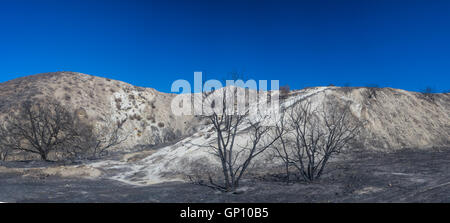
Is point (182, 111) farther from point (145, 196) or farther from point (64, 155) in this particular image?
point (145, 196)

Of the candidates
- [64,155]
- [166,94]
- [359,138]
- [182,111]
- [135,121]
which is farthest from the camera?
[166,94]

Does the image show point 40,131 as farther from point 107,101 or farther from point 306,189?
point 306,189

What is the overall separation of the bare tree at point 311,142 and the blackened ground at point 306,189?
42.0 inches

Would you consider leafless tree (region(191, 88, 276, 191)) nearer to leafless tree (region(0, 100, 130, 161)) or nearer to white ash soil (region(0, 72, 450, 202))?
white ash soil (region(0, 72, 450, 202))

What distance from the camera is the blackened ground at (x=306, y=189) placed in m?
10.0

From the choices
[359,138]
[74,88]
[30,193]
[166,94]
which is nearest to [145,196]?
[30,193]

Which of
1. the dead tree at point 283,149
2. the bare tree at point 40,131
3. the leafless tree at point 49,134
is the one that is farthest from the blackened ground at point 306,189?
the leafless tree at point 49,134

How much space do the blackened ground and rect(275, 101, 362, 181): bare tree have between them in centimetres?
107

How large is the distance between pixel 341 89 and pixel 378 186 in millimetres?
20966

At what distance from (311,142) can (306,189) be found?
7250 millimetres

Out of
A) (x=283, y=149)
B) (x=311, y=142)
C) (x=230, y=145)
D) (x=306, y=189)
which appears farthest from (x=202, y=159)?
(x=306, y=189)

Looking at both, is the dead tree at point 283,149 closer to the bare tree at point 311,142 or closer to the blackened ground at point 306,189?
the bare tree at point 311,142

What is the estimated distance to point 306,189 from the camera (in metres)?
11.7

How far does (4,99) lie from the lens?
40.5 metres
